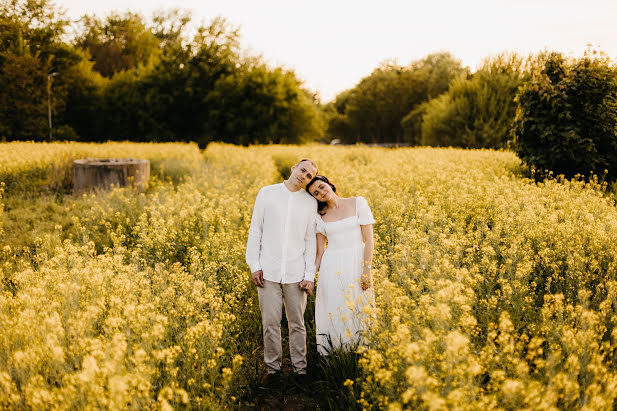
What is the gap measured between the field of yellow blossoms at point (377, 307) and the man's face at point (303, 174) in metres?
1.22

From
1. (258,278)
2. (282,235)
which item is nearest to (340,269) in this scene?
(282,235)

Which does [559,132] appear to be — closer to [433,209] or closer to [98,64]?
[433,209]

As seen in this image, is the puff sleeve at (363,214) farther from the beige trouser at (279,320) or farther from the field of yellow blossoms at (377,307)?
the beige trouser at (279,320)

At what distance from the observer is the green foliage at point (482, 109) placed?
82.4 ft

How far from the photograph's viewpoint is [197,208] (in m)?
8.31

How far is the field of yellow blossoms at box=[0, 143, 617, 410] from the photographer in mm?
2773

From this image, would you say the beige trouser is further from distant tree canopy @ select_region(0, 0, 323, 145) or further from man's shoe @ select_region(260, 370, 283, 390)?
distant tree canopy @ select_region(0, 0, 323, 145)

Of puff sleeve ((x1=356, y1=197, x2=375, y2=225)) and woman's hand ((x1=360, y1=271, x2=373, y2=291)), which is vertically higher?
puff sleeve ((x1=356, y1=197, x2=375, y2=225))

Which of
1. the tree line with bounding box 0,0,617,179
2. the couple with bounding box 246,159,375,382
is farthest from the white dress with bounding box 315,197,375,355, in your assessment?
the tree line with bounding box 0,0,617,179

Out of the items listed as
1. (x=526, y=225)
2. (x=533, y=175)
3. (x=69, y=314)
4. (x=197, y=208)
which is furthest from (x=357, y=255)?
(x=533, y=175)

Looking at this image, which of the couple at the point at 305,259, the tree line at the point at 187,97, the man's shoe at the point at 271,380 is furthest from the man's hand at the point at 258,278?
the tree line at the point at 187,97

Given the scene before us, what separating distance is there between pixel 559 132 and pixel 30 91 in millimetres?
33671

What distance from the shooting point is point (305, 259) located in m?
4.09

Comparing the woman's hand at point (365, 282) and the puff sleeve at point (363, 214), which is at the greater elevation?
the puff sleeve at point (363, 214)
